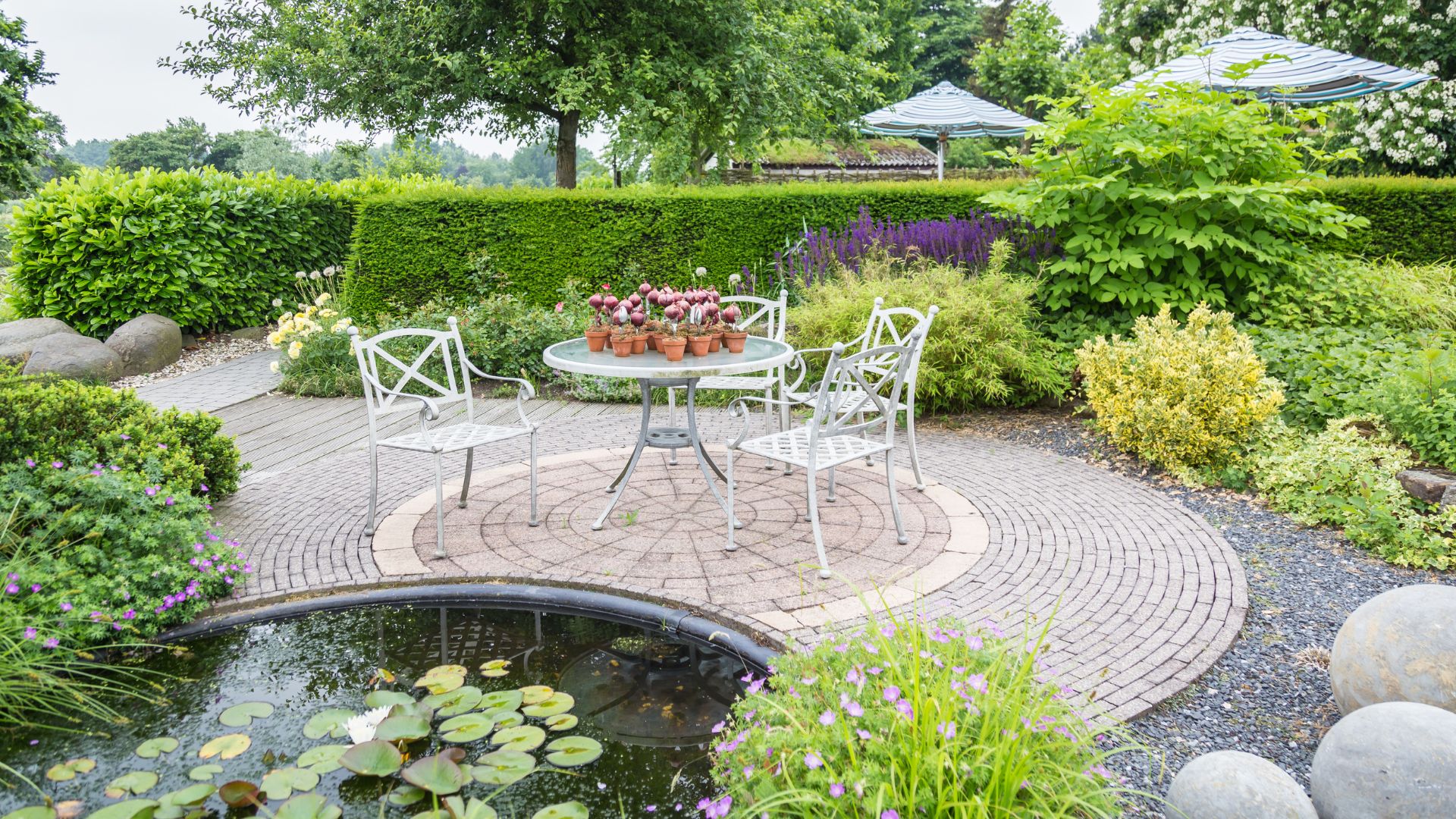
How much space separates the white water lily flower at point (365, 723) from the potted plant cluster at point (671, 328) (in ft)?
6.36

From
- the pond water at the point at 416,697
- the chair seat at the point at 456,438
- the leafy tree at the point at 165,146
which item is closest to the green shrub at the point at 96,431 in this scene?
the chair seat at the point at 456,438

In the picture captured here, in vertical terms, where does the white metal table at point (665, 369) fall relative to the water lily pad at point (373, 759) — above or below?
above

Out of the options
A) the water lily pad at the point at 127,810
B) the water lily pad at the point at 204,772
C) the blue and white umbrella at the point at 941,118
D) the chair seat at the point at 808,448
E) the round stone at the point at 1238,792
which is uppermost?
the blue and white umbrella at the point at 941,118

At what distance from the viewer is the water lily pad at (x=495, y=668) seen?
3025mm

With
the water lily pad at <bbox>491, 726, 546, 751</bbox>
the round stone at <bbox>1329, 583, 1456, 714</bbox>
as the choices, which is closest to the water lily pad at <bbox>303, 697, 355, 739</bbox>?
the water lily pad at <bbox>491, 726, 546, 751</bbox>

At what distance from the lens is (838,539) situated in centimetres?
407

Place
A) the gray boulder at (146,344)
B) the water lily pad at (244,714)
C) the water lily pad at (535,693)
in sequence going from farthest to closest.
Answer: the gray boulder at (146,344) → the water lily pad at (535,693) → the water lily pad at (244,714)

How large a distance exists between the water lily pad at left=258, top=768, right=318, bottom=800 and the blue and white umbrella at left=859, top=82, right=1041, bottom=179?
13.7 meters

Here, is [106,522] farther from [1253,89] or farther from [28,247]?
[1253,89]

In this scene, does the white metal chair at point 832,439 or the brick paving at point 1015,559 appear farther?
the white metal chair at point 832,439

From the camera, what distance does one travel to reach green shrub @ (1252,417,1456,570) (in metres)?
3.74

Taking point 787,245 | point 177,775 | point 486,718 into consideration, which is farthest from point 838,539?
point 787,245

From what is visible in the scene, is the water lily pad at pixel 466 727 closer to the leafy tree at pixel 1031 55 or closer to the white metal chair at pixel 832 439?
the white metal chair at pixel 832 439

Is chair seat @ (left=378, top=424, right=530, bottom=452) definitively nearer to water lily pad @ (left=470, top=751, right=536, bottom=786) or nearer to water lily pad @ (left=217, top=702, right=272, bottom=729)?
water lily pad @ (left=217, top=702, right=272, bottom=729)
